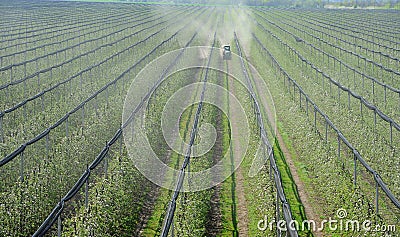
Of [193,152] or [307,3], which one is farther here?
[307,3]

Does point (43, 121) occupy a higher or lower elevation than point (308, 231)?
higher

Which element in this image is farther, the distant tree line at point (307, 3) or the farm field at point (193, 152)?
the distant tree line at point (307, 3)

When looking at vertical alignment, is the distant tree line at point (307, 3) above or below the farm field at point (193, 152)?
above

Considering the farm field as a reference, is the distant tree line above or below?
above

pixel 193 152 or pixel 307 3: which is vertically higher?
pixel 307 3

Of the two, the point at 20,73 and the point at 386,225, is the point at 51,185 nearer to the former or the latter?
the point at 386,225

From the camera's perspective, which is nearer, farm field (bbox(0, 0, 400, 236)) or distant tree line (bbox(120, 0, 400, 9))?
farm field (bbox(0, 0, 400, 236))

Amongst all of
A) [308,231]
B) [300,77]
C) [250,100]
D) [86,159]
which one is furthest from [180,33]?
[308,231]

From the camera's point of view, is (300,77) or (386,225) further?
(300,77)
